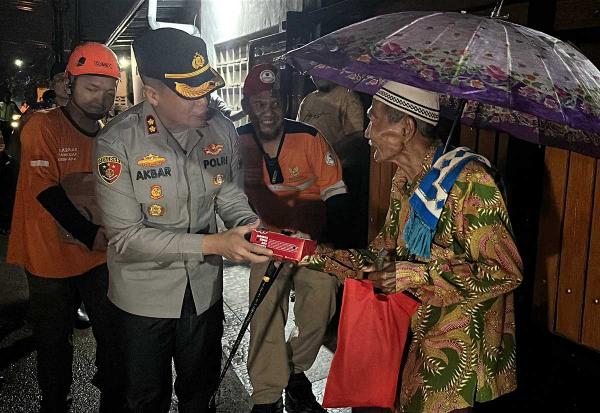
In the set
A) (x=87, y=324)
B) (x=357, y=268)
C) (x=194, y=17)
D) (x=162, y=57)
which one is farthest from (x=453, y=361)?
(x=194, y=17)

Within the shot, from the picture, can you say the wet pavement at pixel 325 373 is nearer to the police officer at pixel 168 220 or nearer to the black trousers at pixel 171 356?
the black trousers at pixel 171 356

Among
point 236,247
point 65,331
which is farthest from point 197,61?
point 65,331

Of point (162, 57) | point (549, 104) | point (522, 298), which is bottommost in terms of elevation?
point (522, 298)

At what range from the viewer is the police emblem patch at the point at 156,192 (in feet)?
8.63

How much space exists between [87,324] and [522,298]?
4558 millimetres

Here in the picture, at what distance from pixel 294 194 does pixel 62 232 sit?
1.81 meters

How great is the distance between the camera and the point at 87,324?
5.78m

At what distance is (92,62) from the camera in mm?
3602

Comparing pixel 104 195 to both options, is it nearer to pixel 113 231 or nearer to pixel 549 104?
pixel 113 231

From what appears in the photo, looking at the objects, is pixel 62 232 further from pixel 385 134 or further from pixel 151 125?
pixel 385 134

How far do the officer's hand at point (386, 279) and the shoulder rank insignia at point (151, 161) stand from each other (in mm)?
1212

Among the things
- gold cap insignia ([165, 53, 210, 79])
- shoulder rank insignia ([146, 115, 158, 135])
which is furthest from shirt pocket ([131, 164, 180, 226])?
gold cap insignia ([165, 53, 210, 79])

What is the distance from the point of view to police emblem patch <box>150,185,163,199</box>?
104 inches

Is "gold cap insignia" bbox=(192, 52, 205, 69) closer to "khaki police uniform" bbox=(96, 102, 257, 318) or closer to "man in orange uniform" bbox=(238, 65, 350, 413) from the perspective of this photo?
"khaki police uniform" bbox=(96, 102, 257, 318)
